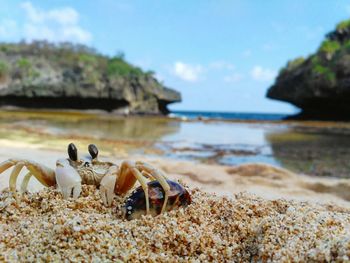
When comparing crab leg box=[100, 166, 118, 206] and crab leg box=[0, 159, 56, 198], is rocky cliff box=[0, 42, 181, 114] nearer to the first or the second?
crab leg box=[0, 159, 56, 198]

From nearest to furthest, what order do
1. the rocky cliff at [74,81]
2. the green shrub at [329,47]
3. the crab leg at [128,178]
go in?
the crab leg at [128,178] < the green shrub at [329,47] < the rocky cliff at [74,81]

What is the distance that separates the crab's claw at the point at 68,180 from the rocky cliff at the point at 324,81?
37568 mm

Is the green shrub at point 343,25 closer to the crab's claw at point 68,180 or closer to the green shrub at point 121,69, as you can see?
the green shrub at point 121,69

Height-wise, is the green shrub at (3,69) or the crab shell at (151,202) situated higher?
the green shrub at (3,69)

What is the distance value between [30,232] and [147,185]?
3.27ft

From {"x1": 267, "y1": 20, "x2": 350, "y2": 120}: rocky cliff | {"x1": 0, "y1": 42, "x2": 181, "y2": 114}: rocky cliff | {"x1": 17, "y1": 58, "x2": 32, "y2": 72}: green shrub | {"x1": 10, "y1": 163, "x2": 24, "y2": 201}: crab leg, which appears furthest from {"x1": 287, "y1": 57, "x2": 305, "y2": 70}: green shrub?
{"x1": 10, "y1": 163, "x2": 24, "y2": 201}: crab leg

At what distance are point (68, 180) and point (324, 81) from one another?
39.3 m

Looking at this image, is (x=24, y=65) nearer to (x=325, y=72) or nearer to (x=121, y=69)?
(x=121, y=69)

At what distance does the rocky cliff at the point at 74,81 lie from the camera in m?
46.8

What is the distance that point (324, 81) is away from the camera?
39594 millimetres

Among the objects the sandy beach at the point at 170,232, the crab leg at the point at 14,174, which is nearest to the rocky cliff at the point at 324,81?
the sandy beach at the point at 170,232

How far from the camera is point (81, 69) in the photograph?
51.7 meters

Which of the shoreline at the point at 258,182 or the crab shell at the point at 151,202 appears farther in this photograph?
the shoreline at the point at 258,182

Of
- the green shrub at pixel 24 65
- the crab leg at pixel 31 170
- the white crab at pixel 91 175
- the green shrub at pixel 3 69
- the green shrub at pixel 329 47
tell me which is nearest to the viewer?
the white crab at pixel 91 175
